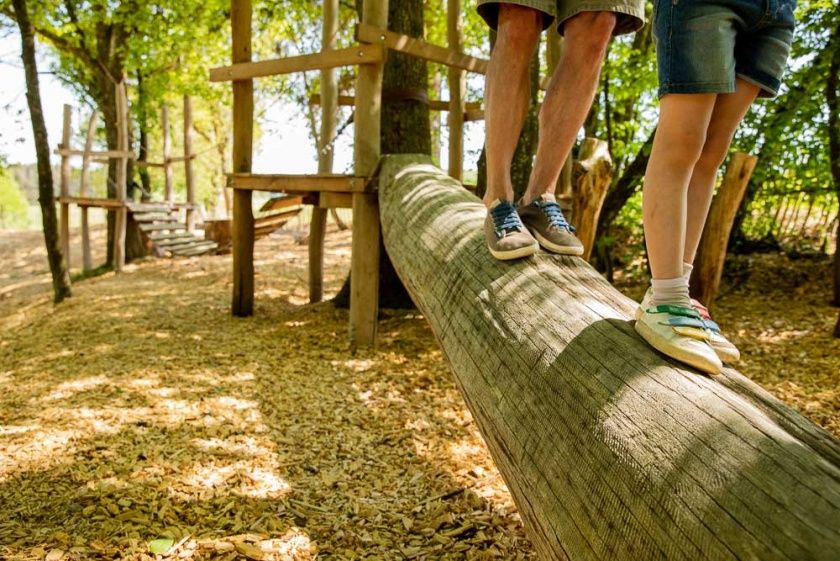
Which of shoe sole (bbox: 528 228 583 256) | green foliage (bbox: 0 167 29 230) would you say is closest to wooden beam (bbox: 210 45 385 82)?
shoe sole (bbox: 528 228 583 256)

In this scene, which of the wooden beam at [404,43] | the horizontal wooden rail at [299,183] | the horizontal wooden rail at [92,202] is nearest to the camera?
the wooden beam at [404,43]

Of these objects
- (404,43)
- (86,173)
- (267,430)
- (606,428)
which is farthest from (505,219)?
(86,173)

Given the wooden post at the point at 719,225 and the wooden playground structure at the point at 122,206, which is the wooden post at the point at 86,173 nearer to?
the wooden playground structure at the point at 122,206

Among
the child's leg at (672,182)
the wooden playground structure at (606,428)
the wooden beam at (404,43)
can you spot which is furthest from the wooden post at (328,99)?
the child's leg at (672,182)

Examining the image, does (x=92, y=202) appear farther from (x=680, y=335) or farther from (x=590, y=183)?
(x=680, y=335)

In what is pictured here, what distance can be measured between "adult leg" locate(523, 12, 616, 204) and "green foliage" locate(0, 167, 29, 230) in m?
58.8

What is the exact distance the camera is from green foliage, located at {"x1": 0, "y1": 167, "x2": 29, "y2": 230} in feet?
167

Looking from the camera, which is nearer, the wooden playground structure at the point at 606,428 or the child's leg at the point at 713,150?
the wooden playground structure at the point at 606,428

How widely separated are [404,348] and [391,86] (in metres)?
2.61

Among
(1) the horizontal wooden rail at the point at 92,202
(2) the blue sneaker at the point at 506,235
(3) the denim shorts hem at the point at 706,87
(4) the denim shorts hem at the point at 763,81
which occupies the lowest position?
(1) the horizontal wooden rail at the point at 92,202

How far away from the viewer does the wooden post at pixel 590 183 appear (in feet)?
12.2

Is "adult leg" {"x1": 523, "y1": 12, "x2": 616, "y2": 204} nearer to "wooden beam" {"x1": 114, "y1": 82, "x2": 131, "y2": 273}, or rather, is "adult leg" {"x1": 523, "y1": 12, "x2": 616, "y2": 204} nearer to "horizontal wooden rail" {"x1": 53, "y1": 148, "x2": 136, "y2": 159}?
"wooden beam" {"x1": 114, "y1": 82, "x2": 131, "y2": 273}

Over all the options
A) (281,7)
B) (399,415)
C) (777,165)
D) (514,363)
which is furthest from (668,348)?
(281,7)

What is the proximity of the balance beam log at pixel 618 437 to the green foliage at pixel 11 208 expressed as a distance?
59179mm
